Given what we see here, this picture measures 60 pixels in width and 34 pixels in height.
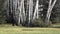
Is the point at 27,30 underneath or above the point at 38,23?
underneath

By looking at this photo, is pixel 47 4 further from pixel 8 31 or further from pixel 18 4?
pixel 8 31

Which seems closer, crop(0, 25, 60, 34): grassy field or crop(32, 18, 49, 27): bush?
crop(0, 25, 60, 34): grassy field

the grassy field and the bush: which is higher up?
the bush

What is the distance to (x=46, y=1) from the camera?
743 inches

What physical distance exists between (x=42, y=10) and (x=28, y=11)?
1721 mm

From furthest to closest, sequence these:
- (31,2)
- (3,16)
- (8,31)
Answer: (3,16) → (31,2) → (8,31)

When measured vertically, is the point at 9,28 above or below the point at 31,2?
below

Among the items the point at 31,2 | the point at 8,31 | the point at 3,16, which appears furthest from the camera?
the point at 3,16

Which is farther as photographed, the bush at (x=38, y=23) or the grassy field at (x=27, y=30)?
the bush at (x=38, y=23)

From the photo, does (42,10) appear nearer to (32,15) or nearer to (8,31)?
(32,15)

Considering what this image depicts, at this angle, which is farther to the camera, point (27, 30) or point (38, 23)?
point (38, 23)

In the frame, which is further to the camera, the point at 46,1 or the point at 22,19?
the point at 46,1

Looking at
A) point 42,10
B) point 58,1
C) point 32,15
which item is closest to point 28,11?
point 32,15

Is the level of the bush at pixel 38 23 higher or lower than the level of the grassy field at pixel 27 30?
higher
